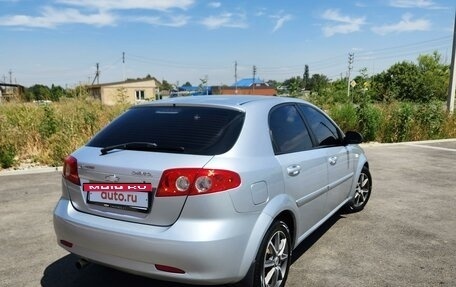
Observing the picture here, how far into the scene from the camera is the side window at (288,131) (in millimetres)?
3433

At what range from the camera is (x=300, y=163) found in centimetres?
357

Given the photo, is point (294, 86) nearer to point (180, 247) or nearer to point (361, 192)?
point (361, 192)

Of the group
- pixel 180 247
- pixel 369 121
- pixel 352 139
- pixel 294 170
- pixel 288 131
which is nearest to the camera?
pixel 180 247

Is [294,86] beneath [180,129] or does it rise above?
above

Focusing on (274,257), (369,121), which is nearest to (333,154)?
(274,257)

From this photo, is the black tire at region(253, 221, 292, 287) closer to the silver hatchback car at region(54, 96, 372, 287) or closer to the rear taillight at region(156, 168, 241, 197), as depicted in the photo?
the silver hatchback car at region(54, 96, 372, 287)

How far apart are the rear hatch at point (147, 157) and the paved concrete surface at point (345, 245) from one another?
99 centimetres

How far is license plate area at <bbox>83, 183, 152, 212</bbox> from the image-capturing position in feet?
9.12

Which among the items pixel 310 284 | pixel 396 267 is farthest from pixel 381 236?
pixel 310 284

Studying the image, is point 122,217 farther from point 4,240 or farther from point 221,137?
point 4,240

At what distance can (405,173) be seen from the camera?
28.1ft

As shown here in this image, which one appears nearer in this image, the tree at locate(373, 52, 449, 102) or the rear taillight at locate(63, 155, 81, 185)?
the rear taillight at locate(63, 155, 81, 185)

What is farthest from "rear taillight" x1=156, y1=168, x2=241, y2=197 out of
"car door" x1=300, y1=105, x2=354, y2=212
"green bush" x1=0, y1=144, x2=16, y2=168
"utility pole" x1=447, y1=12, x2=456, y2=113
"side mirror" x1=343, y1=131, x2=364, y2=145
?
"utility pole" x1=447, y1=12, x2=456, y2=113

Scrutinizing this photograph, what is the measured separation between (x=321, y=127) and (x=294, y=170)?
121 centimetres
